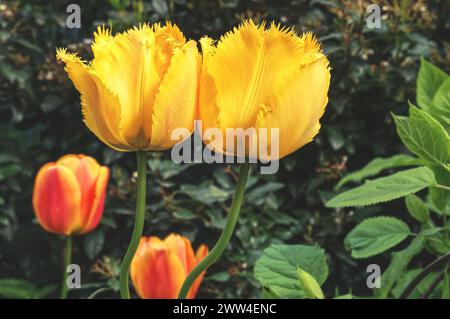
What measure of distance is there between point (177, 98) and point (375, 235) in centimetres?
38

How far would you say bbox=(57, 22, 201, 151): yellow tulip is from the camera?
1.83ft

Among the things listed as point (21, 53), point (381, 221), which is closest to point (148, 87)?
point (381, 221)

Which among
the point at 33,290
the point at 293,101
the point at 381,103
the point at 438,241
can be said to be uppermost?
the point at 381,103

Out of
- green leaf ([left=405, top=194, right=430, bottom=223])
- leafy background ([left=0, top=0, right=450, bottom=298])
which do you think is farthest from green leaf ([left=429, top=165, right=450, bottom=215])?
leafy background ([left=0, top=0, right=450, bottom=298])

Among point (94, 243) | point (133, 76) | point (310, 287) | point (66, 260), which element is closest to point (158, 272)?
point (66, 260)

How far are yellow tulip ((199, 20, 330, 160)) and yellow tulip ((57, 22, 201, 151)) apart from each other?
0.6 inches

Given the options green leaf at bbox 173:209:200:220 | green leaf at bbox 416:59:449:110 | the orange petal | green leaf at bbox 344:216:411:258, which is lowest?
the orange petal

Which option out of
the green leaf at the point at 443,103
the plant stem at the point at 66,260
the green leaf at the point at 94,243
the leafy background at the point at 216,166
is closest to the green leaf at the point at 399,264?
the green leaf at the point at 443,103

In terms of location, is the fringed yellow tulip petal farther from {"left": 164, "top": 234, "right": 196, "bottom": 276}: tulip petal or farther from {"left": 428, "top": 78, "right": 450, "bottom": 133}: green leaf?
{"left": 164, "top": 234, "right": 196, "bottom": 276}: tulip petal

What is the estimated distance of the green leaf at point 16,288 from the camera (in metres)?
2.07

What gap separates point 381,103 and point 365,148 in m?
0.14

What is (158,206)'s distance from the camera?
2.01m

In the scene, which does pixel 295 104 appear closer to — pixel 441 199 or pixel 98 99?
pixel 98 99

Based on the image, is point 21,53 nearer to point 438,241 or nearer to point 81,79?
point 438,241
